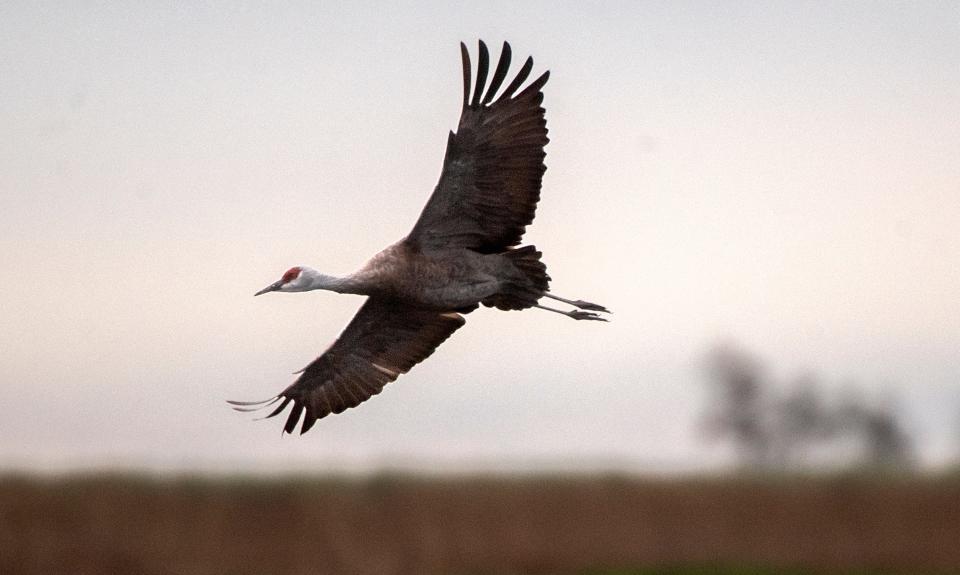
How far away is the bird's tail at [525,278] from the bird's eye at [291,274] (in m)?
1.17

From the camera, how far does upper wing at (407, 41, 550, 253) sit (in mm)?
9078

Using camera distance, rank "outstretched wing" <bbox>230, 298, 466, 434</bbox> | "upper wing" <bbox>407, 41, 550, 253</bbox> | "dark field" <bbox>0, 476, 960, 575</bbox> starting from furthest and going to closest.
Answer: "dark field" <bbox>0, 476, 960, 575</bbox>
"outstretched wing" <bbox>230, 298, 466, 434</bbox>
"upper wing" <bbox>407, 41, 550, 253</bbox>

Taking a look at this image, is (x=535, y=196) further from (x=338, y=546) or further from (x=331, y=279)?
(x=338, y=546)

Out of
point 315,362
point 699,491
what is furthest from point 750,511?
point 315,362

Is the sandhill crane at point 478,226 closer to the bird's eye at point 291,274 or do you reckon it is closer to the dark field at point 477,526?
the bird's eye at point 291,274

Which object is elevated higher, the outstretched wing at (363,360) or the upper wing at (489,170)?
the upper wing at (489,170)

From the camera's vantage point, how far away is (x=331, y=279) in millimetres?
9359

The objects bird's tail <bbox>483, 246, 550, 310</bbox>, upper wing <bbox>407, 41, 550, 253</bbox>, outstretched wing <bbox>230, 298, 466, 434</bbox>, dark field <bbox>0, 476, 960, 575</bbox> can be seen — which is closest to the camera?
upper wing <bbox>407, 41, 550, 253</bbox>

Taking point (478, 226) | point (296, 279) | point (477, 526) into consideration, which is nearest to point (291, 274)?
point (296, 279)

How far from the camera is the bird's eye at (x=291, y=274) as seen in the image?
30.9 feet

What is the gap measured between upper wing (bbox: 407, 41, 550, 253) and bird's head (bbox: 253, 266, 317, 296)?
0.66 meters

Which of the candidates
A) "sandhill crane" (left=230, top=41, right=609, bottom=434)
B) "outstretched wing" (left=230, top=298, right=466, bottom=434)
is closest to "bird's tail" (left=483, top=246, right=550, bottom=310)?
"sandhill crane" (left=230, top=41, right=609, bottom=434)

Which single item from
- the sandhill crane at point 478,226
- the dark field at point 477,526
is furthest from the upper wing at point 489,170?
the dark field at point 477,526

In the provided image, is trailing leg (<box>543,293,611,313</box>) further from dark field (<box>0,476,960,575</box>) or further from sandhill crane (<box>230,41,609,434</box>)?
dark field (<box>0,476,960,575</box>)
